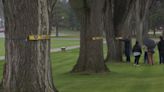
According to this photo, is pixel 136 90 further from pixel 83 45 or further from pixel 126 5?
pixel 126 5

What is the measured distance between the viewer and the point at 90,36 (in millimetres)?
22438

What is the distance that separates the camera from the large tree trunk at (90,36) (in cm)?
2228

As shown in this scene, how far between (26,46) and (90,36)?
11.7 meters

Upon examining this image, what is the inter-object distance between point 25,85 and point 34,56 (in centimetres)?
65

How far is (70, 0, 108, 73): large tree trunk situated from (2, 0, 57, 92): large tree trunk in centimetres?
1128

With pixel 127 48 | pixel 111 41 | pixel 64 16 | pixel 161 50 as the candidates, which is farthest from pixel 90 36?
pixel 64 16

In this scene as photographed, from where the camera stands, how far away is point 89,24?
22328 mm

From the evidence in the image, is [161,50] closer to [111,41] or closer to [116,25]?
[111,41]

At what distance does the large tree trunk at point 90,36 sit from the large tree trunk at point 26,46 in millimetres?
11282

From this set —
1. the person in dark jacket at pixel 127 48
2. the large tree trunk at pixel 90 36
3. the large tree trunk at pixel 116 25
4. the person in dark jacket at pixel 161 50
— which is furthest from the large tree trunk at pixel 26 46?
the person in dark jacket at pixel 127 48

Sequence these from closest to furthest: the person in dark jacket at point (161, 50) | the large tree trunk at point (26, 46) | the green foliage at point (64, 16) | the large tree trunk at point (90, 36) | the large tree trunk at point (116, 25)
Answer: the large tree trunk at point (26, 46), the large tree trunk at point (90, 36), the person in dark jacket at point (161, 50), the large tree trunk at point (116, 25), the green foliage at point (64, 16)

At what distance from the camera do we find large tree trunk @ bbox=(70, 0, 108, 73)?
73.1 feet

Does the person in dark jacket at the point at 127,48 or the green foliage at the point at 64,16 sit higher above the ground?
the green foliage at the point at 64,16

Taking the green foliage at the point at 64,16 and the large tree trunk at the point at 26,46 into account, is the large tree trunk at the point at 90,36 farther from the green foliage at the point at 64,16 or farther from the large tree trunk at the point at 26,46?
the green foliage at the point at 64,16
